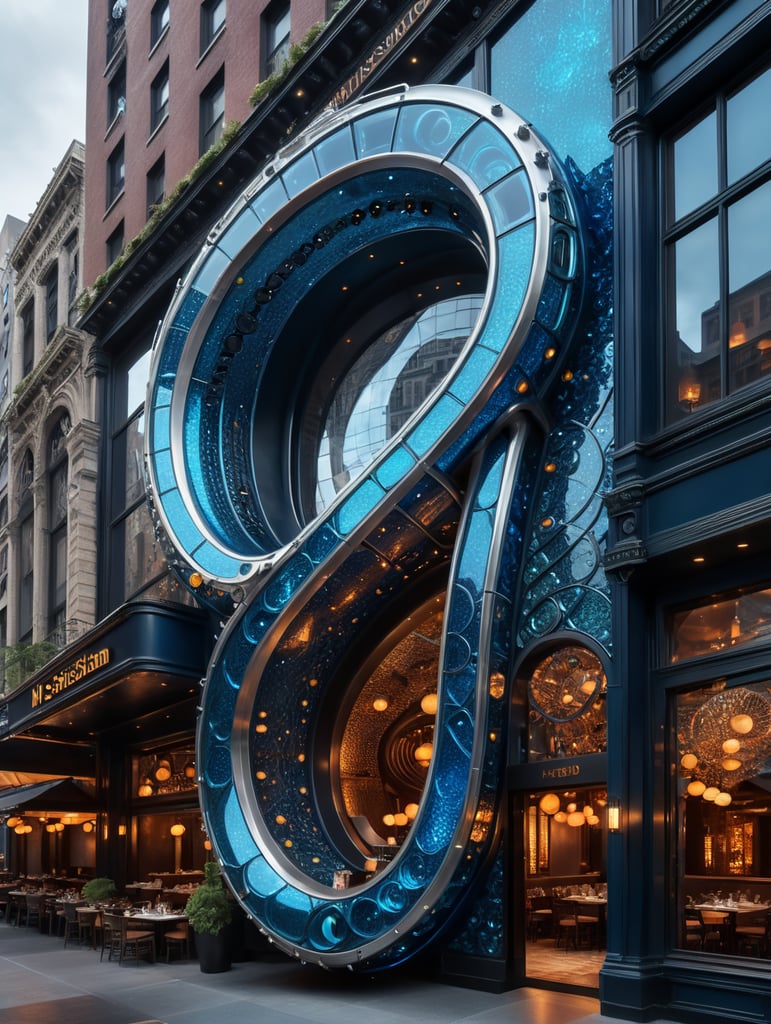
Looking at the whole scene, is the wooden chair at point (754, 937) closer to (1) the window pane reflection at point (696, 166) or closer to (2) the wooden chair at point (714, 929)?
(2) the wooden chair at point (714, 929)

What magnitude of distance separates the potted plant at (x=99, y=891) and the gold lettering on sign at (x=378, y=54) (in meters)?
17.9

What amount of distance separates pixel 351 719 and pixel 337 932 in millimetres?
4576

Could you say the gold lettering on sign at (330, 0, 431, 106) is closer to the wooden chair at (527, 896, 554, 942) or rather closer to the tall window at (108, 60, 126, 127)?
the tall window at (108, 60, 126, 127)

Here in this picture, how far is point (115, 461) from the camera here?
33.2 meters

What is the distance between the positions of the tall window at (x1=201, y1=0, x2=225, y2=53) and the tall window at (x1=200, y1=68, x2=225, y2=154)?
139cm

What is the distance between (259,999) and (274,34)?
22.7m

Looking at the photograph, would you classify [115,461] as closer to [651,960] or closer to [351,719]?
[351,719]

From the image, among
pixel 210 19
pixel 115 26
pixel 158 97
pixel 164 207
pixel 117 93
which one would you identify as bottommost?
pixel 164 207

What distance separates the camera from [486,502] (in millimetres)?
17000

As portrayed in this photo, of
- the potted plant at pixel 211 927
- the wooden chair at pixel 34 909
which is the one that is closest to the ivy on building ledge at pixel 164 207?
the wooden chair at pixel 34 909

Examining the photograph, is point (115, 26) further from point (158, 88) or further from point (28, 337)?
point (28, 337)

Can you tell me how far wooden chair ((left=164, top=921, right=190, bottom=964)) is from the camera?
69.1 feet

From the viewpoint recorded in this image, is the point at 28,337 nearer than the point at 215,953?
No

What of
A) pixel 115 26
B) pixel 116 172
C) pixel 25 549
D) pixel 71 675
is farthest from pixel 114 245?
pixel 71 675
